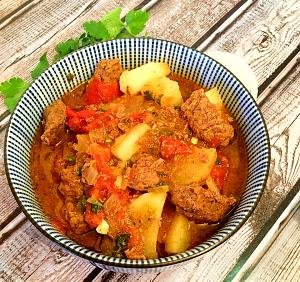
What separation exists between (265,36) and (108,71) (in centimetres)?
108

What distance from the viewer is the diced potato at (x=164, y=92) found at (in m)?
1.90

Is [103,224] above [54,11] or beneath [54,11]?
beneath

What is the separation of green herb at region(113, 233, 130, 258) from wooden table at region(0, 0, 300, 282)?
26cm

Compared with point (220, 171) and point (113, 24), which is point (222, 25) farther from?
point (220, 171)

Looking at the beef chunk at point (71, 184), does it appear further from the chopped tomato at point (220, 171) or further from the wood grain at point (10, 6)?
the wood grain at point (10, 6)

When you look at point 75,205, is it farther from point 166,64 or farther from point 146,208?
point 166,64

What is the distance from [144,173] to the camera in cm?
161

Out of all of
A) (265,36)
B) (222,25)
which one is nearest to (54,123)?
(222,25)

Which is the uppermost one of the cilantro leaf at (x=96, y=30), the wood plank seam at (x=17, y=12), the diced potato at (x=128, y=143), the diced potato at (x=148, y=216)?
the wood plank seam at (x=17, y=12)

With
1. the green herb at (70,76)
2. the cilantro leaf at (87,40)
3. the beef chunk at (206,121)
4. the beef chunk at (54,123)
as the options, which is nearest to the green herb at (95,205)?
the beef chunk at (54,123)

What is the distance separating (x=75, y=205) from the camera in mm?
1679

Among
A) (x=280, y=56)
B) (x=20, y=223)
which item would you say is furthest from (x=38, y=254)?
(x=280, y=56)

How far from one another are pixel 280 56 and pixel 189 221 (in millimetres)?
1244

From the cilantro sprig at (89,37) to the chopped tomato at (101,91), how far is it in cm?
29
